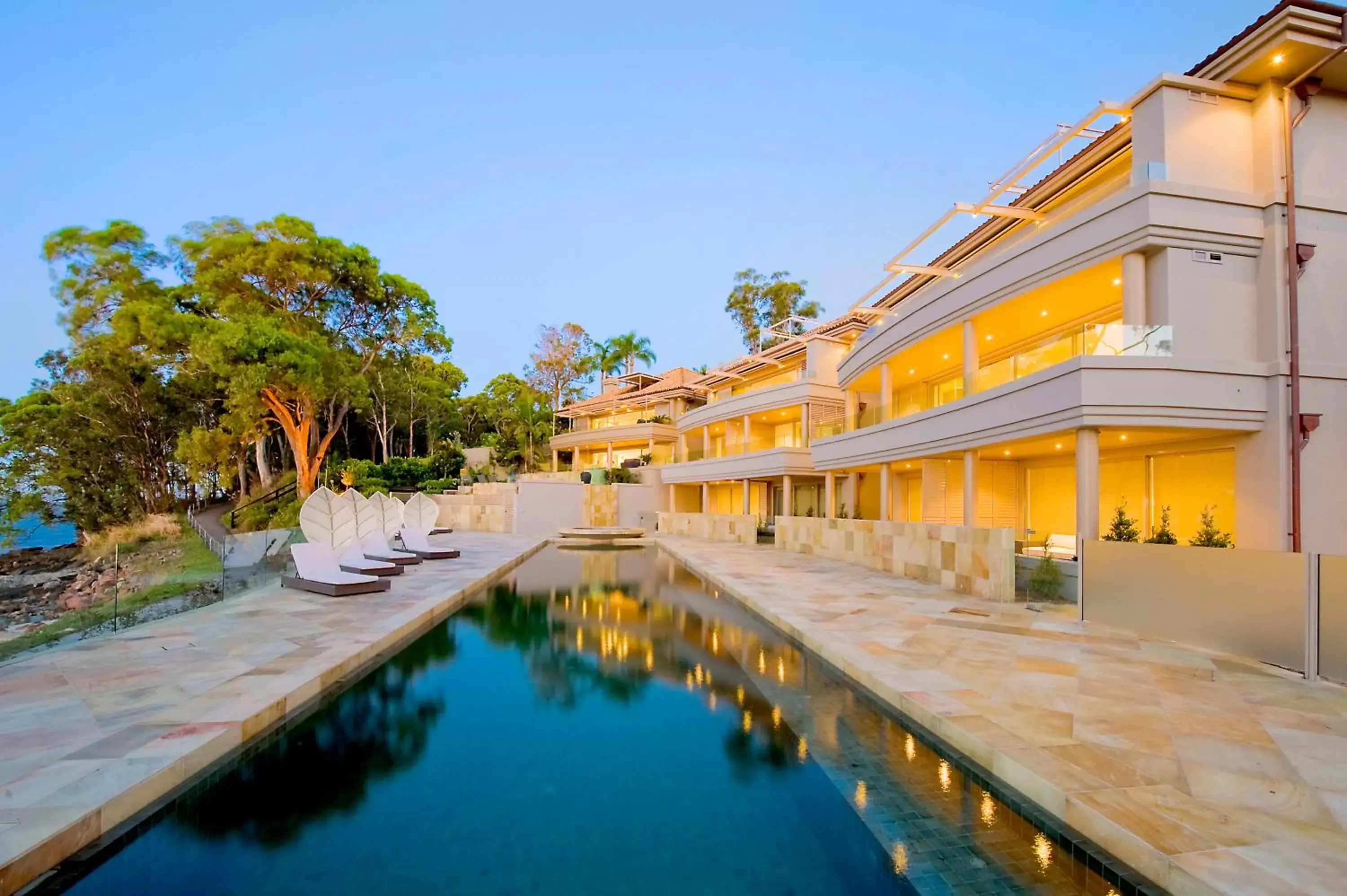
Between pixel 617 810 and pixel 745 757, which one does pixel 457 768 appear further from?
pixel 745 757

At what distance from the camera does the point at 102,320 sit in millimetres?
29750

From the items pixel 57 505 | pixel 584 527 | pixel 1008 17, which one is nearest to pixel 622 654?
pixel 584 527

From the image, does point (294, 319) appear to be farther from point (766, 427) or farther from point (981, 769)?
point (981, 769)

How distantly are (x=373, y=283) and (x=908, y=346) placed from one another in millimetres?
28332

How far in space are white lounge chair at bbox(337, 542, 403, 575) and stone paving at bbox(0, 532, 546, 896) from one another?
2759 mm

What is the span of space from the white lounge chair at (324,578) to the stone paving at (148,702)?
88cm

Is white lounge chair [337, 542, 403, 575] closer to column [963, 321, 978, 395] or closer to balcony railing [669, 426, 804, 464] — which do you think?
column [963, 321, 978, 395]

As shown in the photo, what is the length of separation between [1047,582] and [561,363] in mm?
47311

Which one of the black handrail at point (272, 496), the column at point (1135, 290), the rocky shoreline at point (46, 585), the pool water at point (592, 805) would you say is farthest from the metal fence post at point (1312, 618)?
the black handrail at point (272, 496)

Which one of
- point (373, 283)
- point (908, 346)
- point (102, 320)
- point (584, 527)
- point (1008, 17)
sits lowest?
point (584, 527)

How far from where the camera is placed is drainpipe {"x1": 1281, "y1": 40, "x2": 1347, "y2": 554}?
10.7 m

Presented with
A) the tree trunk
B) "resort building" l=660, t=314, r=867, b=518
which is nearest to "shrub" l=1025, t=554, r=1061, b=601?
"resort building" l=660, t=314, r=867, b=518

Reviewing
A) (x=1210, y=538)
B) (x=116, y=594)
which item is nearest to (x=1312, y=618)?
(x=1210, y=538)

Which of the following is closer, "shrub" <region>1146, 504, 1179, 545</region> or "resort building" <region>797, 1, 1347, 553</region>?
"shrub" <region>1146, 504, 1179, 545</region>
